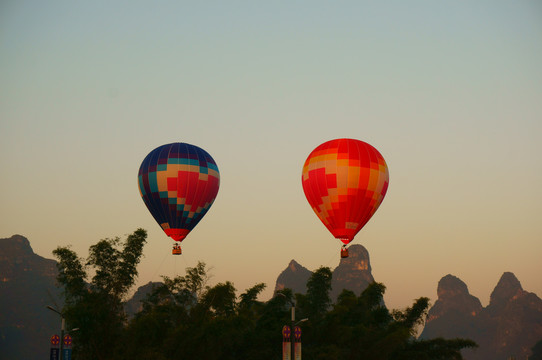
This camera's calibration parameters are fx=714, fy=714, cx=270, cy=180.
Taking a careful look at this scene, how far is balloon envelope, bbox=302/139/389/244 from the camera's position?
44.6m

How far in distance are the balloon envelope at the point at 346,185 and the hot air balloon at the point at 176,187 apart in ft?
24.8

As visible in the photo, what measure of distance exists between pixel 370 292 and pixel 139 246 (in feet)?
90.2

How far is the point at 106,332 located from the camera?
4828 centimetres

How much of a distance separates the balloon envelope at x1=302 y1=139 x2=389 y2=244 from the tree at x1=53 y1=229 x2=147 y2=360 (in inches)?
585

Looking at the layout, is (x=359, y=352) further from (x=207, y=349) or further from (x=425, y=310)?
(x=425, y=310)

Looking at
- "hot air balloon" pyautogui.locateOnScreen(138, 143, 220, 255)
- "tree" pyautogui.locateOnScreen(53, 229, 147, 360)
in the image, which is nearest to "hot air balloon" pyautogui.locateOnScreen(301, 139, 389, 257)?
"hot air balloon" pyautogui.locateOnScreen(138, 143, 220, 255)

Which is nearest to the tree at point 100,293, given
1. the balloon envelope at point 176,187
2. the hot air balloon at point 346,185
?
the balloon envelope at point 176,187

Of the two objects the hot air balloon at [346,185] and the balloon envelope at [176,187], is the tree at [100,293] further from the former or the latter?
the hot air balloon at [346,185]

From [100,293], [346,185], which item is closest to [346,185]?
[346,185]

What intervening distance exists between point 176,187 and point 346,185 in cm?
1139

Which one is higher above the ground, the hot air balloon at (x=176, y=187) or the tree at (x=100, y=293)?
the hot air balloon at (x=176, y=187)

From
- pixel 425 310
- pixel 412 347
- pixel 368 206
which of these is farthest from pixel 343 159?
pixel 425 310

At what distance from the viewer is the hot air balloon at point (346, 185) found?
44.6 m

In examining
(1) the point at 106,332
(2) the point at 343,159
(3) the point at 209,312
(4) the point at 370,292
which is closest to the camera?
(2) the point at 343,159
